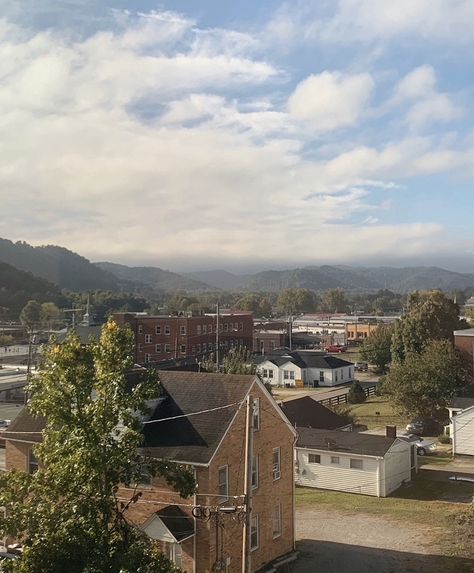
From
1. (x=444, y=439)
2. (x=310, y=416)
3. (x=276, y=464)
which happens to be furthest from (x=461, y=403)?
(x=276, y=464)

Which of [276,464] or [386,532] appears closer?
[276,464]

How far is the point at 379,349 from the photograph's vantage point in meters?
85.1

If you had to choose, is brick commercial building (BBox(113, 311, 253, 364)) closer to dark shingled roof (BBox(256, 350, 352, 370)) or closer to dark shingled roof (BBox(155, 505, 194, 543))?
dark shingled roof (BBox(256, 350, 352, 370))

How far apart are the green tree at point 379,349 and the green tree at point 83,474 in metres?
72.2

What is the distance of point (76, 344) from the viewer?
15.8 meters

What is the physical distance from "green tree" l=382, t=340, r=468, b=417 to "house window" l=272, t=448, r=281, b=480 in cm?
3097

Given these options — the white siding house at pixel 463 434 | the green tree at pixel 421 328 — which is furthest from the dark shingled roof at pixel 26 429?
the green tree at pixel 421 328

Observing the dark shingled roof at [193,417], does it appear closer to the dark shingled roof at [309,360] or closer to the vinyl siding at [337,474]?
the vinyl siding at [337,474]

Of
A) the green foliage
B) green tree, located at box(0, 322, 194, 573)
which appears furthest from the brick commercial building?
green tree, located at box(0, 322, 194, 573)

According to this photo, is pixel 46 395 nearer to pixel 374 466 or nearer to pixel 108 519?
pixel 108 519

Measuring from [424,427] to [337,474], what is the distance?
1913cm

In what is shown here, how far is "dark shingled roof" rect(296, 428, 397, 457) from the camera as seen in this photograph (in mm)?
37656

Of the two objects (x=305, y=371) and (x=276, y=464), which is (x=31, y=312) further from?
(x=276, y=464)

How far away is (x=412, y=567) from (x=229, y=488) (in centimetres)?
869
